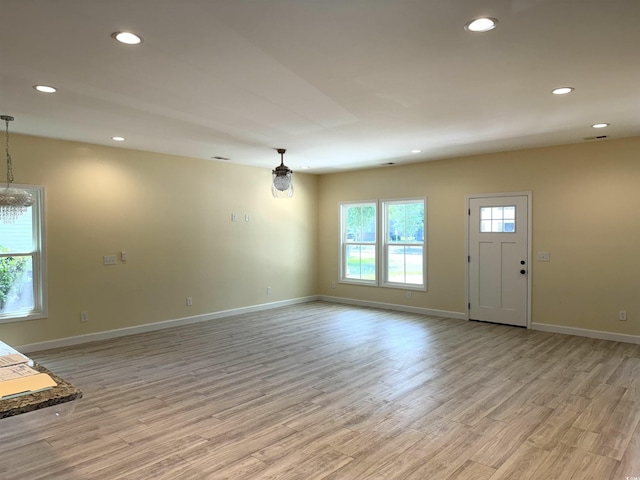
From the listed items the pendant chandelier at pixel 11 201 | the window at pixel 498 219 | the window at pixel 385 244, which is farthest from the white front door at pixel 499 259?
the pendant chandelier at pixel 11 201

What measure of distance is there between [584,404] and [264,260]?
5.34 metres

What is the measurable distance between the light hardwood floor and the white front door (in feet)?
2.51

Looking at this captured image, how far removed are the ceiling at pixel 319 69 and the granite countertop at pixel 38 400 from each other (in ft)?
5.92

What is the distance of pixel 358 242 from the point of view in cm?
819

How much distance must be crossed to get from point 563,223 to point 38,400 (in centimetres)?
612

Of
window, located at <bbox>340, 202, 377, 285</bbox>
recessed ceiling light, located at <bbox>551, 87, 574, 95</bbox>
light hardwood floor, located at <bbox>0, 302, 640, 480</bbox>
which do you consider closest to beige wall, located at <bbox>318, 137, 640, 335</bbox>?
light hardwood floor, located at <bbox>0, 302, 640, 480</bbox>

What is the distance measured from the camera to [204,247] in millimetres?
6703

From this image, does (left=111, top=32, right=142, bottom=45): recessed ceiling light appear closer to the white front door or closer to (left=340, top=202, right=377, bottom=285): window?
the white front door

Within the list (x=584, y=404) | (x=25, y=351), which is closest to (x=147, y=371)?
(x=25, y=351)

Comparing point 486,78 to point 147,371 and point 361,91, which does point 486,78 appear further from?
point 147,371

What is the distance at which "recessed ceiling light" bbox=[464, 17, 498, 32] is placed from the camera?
227 cm

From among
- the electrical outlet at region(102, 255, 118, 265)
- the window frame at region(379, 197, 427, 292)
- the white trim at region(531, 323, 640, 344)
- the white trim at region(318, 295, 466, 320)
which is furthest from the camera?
the window frame at region(379, 197, 427, 292)

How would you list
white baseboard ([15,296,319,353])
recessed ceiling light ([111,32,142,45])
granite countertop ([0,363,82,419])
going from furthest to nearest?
white baseboard ([15,296,319,353]) < recessed ceiling light ([111,32,142,45]) < granite countertop ([0,363,82,419])

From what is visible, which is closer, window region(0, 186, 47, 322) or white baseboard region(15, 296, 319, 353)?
window region(0, 186, 47, 322)
